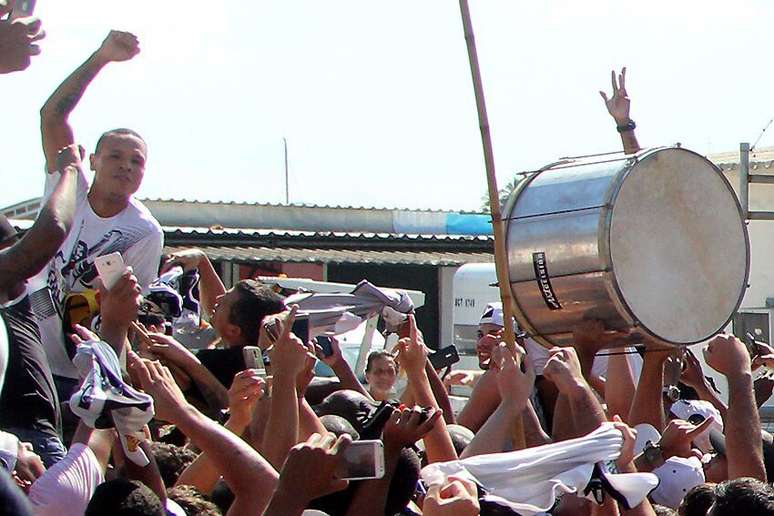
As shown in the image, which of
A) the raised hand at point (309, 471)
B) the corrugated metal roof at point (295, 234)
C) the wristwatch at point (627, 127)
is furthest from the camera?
the corrugated metal roof at point (295, 234)

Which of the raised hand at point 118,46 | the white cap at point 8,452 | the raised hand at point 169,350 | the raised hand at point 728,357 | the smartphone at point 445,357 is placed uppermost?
the raised hand at point 118,46

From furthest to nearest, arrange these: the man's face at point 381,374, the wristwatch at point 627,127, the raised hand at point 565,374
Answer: the man's face at point 381,374 < the wristwatch at point 627,127 < the raised hand at point 565,374

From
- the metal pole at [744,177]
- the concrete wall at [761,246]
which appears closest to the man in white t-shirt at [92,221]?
the metal pole at [744,177]

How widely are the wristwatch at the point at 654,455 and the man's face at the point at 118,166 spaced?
1.97m

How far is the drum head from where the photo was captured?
5.60 meters

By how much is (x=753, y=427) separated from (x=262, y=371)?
1.63 meters

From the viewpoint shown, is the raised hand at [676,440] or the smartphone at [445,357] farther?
the smartphone at [445,357]

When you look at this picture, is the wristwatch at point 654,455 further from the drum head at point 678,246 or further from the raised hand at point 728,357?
the drum head at point 678,246

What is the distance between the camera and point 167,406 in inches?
147

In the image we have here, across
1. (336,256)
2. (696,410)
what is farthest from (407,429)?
(336,256)

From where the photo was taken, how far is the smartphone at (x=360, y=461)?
3.17 m

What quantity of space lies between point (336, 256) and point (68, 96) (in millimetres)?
14502

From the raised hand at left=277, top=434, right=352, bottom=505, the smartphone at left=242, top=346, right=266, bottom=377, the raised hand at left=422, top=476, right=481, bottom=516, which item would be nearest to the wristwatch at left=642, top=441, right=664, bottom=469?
the smartphone at left=242, top=346, right=266, bottom=377

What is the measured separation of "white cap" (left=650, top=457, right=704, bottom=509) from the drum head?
0.74 meters
